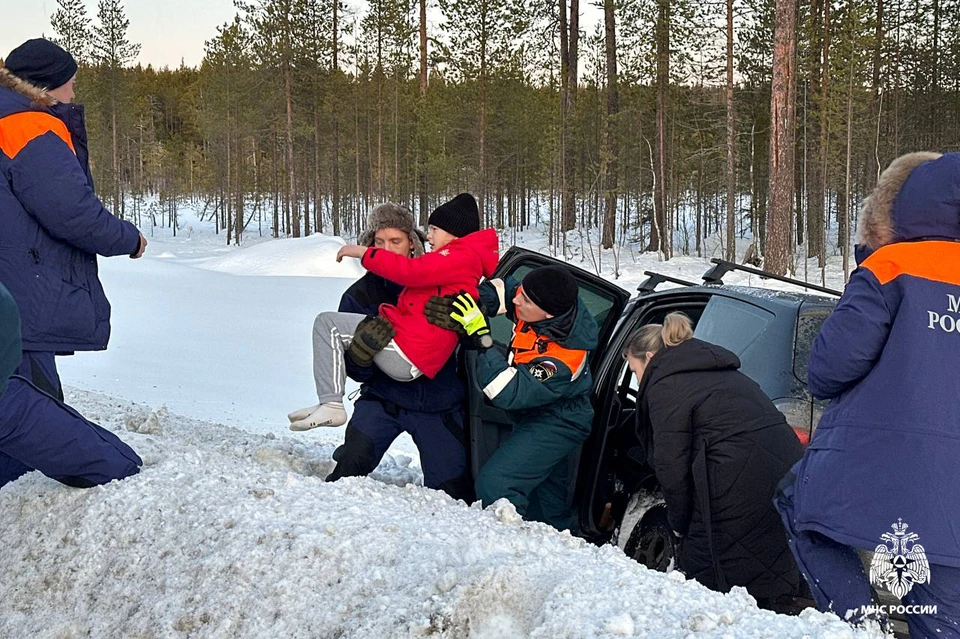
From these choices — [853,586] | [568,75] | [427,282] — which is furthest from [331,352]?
[568,75]

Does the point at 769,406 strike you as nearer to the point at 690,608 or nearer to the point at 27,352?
the point at 690,608

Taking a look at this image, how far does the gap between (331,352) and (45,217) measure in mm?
1432

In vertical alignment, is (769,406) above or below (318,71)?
below

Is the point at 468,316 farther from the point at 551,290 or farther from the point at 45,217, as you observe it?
the point at 45,217

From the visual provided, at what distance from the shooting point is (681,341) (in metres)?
3.61

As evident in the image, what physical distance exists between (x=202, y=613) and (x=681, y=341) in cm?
217

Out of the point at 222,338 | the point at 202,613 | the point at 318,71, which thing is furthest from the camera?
the point at 318,71

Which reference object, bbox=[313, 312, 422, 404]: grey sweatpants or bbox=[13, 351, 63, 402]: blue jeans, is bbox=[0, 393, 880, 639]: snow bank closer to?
bbox=[13, 351, 63, 402]: blue jeans

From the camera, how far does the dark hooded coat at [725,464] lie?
3426mm

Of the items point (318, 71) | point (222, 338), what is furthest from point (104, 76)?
point (222, 338)

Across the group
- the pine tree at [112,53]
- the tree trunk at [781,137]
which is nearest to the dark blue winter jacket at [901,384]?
the tree trunk at [781,137]

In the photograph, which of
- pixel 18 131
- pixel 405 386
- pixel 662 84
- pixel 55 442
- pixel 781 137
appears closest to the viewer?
pixel 55 442

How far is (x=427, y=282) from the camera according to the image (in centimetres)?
420

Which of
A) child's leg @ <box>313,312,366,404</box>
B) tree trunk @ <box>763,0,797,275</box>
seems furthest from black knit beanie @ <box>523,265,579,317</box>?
tree trunk @ <box>763,0,797,275</box>
